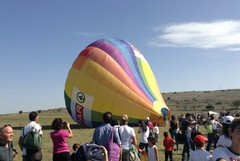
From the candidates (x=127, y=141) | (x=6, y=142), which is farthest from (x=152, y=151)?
(x=6, y=142)

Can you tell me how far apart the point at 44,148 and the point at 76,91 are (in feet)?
19.6

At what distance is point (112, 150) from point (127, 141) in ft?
3.52

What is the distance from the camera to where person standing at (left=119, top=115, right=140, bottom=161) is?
28.7 feet

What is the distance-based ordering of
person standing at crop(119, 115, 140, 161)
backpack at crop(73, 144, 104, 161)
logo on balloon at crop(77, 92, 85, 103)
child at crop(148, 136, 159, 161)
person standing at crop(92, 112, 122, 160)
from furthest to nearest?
1. logo on balloon at crop(77, 92, 85, 103)
2. child at crop(148, 136, 159, 161)
3. person standing at crop(119, 115, 140, 161)
4. person standing at crop(92, 112, 122, 160)
5. backpack at crop(73, 144, 104, 161)

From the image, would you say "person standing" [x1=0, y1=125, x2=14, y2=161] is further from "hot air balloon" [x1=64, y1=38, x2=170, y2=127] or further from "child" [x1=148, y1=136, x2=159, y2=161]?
"hot air balloon" [x1=64, y1=38, x2=170, y2=127]

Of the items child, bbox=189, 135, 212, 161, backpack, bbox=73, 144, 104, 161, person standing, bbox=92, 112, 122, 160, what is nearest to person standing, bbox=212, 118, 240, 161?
backpack, bbox=73, 144, 104, 161

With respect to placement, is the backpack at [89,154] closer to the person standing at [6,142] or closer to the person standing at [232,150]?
the person standing at [232,150]

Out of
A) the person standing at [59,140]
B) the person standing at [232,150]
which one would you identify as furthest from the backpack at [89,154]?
the person standing at [59,140]

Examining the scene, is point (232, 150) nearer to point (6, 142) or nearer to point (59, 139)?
point (6, 142)

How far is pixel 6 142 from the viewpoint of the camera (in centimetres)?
579

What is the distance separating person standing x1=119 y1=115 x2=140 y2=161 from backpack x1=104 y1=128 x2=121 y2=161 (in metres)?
0.82

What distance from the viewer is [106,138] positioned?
761 cm

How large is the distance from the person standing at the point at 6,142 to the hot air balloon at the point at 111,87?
15.0 metres

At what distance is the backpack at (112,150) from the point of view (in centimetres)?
770
